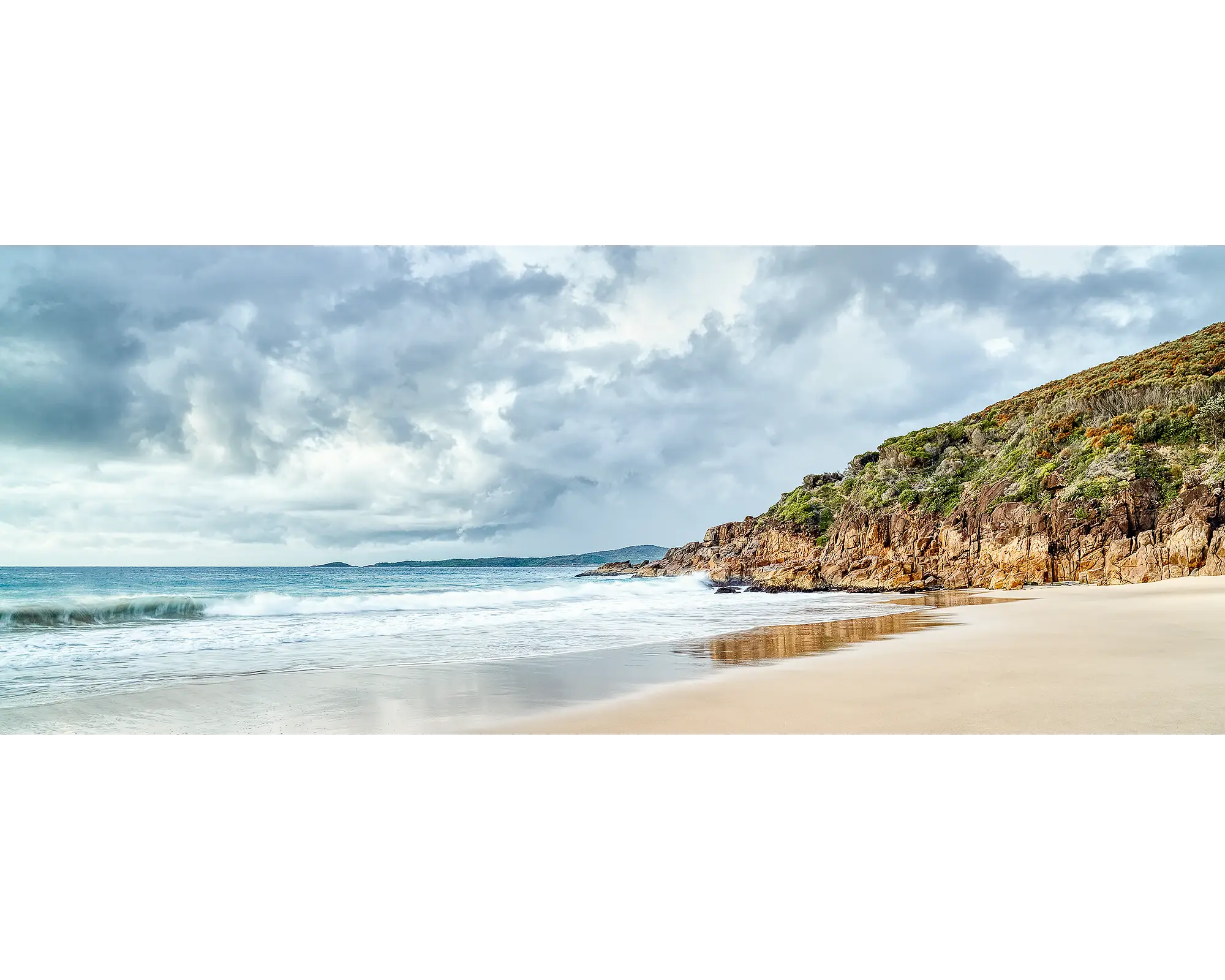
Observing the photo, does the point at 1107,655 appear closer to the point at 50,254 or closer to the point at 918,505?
the point at 50,254

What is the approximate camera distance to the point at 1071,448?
12016mm

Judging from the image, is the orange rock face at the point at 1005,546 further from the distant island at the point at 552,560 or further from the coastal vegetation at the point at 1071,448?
the distant island at the point at 552,560

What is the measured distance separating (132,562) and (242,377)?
5.72ft

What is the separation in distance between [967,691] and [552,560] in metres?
5.30

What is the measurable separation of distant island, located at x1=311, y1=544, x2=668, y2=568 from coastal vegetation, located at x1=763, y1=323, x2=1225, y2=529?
190 cm

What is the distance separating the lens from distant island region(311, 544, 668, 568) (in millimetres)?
7340

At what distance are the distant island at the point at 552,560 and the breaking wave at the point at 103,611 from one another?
95.3 inches

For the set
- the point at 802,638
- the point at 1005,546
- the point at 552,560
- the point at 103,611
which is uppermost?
the point at 552,560

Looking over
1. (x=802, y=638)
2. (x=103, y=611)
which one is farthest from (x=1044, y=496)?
(x=103, y=611)

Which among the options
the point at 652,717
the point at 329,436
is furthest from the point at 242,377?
the point at 652,717

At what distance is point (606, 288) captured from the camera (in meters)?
5.18

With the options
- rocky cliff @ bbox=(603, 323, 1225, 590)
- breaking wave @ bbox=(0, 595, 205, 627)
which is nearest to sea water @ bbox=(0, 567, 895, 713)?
breaking wave @ bbox=(0, 595, 205, 627)

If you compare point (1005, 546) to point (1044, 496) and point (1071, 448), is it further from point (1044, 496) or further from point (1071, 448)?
point (1071, 448)

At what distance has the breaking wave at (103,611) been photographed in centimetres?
674
